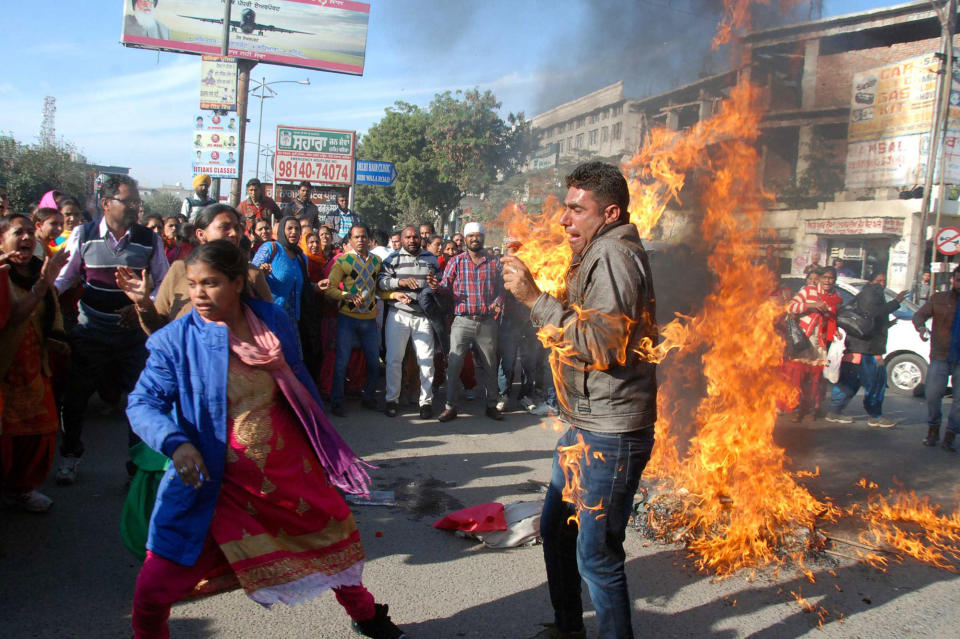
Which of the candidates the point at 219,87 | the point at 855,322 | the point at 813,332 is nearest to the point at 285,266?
the point at 813,332

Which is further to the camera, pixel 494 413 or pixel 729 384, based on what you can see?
pixel 494 413

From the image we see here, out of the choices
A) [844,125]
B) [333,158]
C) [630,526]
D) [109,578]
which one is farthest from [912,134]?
[109,578]

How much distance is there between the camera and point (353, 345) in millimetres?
7512

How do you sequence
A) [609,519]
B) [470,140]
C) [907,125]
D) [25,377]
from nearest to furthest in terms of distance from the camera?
[609,519]
[25,377]
[907,125]
[470,140]

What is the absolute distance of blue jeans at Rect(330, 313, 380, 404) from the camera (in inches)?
285

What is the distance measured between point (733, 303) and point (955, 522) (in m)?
2.25

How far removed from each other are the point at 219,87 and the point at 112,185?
13.7 meters

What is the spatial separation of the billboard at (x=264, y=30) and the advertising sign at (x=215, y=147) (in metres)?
9.75

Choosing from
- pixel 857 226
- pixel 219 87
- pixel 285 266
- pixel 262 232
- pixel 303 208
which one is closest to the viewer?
pixel 285 266

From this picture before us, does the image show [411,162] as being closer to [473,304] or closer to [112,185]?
[473,304]

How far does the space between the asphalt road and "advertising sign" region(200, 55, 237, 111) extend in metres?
13.9

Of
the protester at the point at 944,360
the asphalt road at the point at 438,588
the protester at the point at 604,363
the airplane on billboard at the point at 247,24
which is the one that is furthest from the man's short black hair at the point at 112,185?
the airplane on billboard at the point at 247,24

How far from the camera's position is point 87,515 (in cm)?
421

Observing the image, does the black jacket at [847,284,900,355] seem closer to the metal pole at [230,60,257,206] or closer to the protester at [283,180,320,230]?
the protester at [283,180,320,230]
